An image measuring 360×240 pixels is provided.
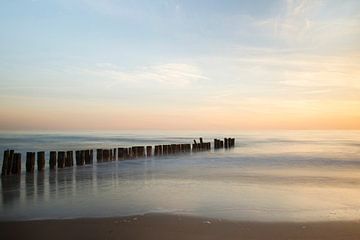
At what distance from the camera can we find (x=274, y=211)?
8.38 meters

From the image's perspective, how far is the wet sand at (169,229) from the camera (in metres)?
6.24

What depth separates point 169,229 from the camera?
6695mm

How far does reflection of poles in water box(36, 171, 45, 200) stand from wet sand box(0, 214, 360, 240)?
11.2 ft

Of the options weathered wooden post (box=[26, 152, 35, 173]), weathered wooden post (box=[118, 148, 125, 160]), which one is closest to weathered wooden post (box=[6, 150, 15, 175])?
weathered wooden post (box=[26, 152, 35, 173])

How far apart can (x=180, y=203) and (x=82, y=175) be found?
776cm

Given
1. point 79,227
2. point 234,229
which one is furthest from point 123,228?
point 234,229

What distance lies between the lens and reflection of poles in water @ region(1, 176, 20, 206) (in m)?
9.83

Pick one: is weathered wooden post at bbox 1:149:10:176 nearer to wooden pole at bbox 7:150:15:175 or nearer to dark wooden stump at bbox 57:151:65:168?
wooden pole at bbox 7:150:15:175

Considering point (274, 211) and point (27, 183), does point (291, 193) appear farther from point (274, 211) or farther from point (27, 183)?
point (27, 183)

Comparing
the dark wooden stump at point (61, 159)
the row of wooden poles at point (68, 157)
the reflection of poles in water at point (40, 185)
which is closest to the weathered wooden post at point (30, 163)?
the row of wooden poles at point (68, 157)

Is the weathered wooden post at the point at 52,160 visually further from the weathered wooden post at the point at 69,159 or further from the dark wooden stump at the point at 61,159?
the weathered wooden post at the point at 69,159

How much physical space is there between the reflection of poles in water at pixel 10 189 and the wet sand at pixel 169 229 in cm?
286

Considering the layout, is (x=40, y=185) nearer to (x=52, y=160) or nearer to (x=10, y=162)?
(x=10, y=162)

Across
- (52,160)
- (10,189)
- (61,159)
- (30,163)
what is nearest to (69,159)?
(61,159)
